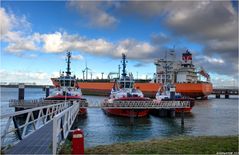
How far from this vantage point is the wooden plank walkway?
12.2 metres

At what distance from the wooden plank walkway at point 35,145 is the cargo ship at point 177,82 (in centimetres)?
8256

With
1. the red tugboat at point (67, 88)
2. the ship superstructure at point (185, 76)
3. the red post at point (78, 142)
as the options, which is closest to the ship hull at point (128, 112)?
the red tugboat at point (67, 88)

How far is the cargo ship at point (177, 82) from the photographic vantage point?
106 meters

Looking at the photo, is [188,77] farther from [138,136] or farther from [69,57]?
[138,136]

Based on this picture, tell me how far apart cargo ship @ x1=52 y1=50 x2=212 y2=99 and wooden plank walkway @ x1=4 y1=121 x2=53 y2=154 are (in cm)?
8256

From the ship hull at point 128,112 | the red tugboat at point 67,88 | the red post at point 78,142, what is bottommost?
the ship hull at point 128,112

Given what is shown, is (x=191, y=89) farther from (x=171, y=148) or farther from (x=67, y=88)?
(x=171, y=148)

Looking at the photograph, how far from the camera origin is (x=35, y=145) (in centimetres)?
1341

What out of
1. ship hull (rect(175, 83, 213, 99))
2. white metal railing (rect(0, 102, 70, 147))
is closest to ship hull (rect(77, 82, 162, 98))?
ship hull (rect(175, 83, 213, 99))

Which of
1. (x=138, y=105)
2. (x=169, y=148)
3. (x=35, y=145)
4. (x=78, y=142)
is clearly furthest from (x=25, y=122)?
(x=138, y=105)

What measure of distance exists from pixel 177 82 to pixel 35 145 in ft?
338

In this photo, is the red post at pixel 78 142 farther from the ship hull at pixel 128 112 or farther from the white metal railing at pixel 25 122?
the ship hull at pixel 128 112

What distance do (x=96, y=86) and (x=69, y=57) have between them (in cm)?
7685

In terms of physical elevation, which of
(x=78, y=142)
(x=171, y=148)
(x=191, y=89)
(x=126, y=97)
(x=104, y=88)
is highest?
(x=104, y=88)
